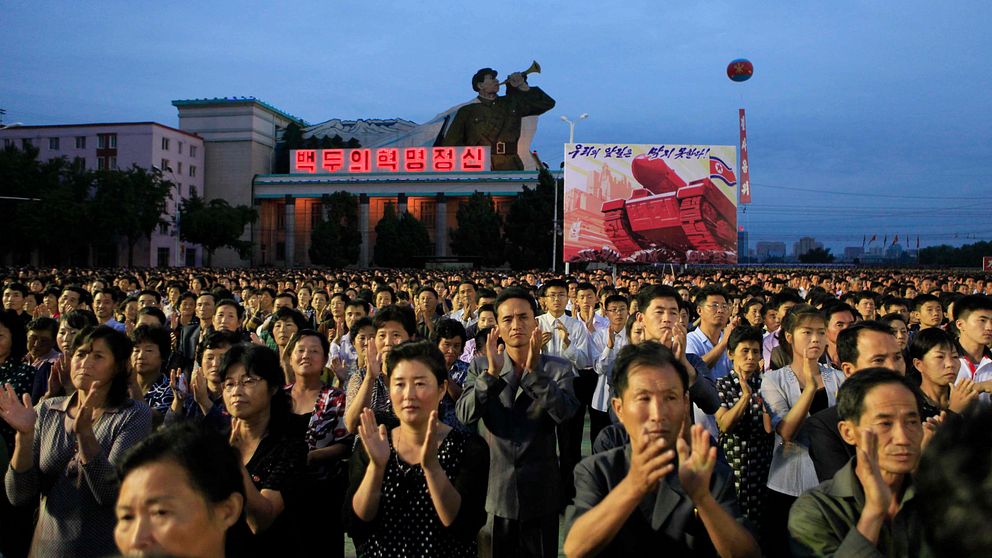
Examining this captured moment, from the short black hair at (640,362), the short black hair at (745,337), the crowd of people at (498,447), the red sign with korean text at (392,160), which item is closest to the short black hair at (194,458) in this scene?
the crowd of people at (498,447)

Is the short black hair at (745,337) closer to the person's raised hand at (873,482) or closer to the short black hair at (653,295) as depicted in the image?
the short black hair at (653,295)

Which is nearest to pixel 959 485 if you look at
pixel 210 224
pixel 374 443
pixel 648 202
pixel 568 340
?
pixel 374 443

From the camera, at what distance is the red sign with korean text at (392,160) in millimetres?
50469

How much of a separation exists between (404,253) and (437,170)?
8.23 meters

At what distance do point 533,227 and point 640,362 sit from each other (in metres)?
38.3

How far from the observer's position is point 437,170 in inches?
2010

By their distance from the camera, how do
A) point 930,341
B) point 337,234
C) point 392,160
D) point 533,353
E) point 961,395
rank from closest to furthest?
point 961,395
point 533,353
point 930,341
point 337,234
point 392,160

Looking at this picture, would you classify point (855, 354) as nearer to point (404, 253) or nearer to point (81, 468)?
point (81, 468)

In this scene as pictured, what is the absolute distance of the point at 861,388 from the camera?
7.34 feet

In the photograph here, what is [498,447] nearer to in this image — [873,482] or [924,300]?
[873,482]

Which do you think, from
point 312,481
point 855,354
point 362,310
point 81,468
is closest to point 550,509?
point 312,481

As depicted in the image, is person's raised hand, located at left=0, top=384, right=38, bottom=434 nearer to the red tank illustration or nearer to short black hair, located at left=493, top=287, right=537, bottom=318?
short black hair, located at left=493, top=287, right=537, bottom=318

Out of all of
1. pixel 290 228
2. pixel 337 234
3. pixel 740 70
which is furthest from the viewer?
pixel 290 228

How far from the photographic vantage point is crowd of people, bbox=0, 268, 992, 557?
1826 millimetres
